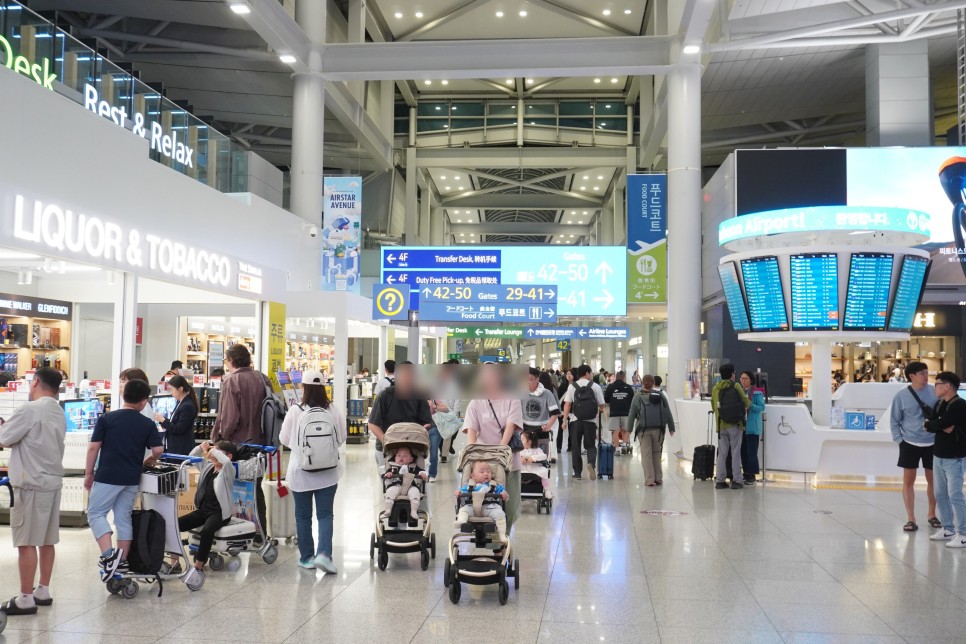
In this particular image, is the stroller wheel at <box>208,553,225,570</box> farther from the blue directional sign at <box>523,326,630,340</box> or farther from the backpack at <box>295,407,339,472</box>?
the blue directional sign at <box>523,326,630,340</box>

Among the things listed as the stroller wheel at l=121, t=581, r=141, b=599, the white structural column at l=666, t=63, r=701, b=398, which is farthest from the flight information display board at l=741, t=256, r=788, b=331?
the stroller wheel at l=121, t=581, r=141, b=599

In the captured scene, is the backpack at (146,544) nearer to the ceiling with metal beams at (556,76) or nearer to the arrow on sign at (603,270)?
the ceiling with metal beams at (556,76)

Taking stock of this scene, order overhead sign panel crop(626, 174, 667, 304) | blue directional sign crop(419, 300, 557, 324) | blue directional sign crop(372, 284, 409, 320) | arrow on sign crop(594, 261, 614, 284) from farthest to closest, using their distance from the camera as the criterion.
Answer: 1. overhead sign panel crop(626, 174, 667, 304)
2. arrow on sign crop(594, 261, 614, 284)
3. blue directional sign crop(419, 300, 557, 324)
4. blue directional sign crop(372, 284, 409, 320)

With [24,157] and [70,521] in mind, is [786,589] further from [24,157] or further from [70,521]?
[24,157]

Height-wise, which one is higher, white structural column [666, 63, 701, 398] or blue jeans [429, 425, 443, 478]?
white structural column [666, 63, 701, 398]

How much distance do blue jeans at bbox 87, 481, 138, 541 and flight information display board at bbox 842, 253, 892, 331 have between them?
986cm

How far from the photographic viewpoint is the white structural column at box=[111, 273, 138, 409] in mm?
8703

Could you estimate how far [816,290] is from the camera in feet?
39.4

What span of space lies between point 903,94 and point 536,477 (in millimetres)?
14664

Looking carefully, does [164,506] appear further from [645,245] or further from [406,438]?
[645,245]

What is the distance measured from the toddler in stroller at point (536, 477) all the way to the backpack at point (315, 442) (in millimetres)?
3341

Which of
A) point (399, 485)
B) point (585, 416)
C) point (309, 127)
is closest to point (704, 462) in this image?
point (585, 416)

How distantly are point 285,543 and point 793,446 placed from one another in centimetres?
777

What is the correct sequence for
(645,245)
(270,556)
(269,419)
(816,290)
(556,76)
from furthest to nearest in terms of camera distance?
(556,76)
(645,245)
(816,290)
(269,419)
(270,556)
